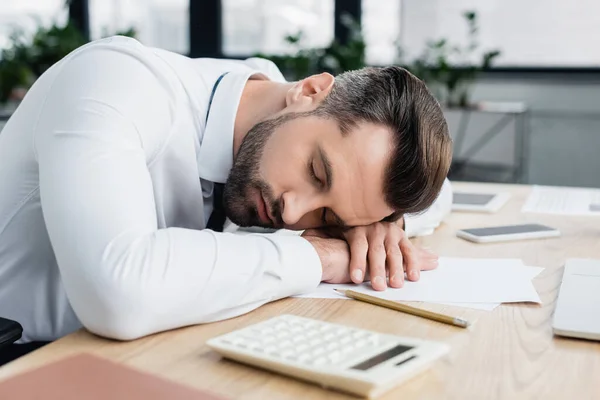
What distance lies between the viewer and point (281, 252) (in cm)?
108

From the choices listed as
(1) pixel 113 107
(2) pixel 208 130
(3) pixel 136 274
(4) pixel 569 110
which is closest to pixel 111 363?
(3) pixel 136 274

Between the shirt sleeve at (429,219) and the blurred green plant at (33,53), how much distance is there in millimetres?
3451

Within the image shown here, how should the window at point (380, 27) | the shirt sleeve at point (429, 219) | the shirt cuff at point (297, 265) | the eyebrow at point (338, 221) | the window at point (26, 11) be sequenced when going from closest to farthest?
the shirt cuff at point (297, 265) < the eyebrow at point (338, 221) < the shirt sleeve at point (429, 219) < the window at point (380, 27) < the window at point (26, 11)

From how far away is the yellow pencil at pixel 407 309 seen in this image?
0.96 metres

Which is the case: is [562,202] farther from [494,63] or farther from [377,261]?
[494,63]

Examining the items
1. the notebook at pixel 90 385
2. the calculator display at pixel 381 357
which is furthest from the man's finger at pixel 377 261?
the notebook at pixel 90 385

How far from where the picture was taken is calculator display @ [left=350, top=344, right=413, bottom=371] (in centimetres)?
75

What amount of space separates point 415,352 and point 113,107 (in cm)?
57

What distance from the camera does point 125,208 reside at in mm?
987

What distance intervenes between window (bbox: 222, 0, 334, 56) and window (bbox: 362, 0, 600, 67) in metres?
0.33

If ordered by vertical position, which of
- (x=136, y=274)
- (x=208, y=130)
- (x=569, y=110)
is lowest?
(x=569, y=110)

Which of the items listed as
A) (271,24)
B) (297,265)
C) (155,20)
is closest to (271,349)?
(297,265)

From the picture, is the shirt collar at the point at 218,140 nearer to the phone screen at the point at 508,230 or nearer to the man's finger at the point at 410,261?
the man's finger at the point at 410,261

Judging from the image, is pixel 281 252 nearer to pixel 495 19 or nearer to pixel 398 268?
pixel 398 268
